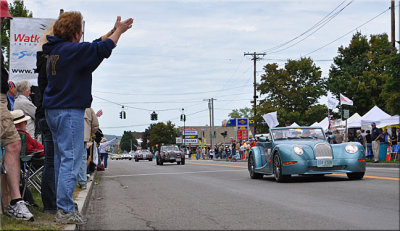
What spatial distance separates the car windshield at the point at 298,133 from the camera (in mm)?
12695

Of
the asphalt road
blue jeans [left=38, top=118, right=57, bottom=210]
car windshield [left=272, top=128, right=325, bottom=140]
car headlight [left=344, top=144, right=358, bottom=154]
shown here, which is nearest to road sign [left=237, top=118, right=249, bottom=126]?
car windshield [left=272, top=128, right=325, bottom=140]

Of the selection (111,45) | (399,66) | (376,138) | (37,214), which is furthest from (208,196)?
(399,66)

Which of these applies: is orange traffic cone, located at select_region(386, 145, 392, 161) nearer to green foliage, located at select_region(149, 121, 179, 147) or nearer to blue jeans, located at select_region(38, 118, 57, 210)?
blue jeans, located at select_region(38, 118, 57, 210)

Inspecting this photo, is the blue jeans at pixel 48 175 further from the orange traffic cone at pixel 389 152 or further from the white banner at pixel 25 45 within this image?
the orange traffic cone at pixel 389 152

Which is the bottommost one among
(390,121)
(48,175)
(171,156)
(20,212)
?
(20,212)

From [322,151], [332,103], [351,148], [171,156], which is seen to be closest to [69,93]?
[322,151]

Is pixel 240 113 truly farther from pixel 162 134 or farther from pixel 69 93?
pixel 69 93

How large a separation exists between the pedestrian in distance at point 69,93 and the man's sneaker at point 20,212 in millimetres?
299

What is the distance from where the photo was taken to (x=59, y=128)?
567 centimetres

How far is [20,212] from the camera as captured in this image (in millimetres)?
5645

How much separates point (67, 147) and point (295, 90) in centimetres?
6183

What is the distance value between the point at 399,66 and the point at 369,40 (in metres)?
28.3

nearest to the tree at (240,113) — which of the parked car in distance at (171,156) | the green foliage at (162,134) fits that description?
the green foliage at (162,134)

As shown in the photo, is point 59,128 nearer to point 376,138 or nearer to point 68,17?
point 68,17
